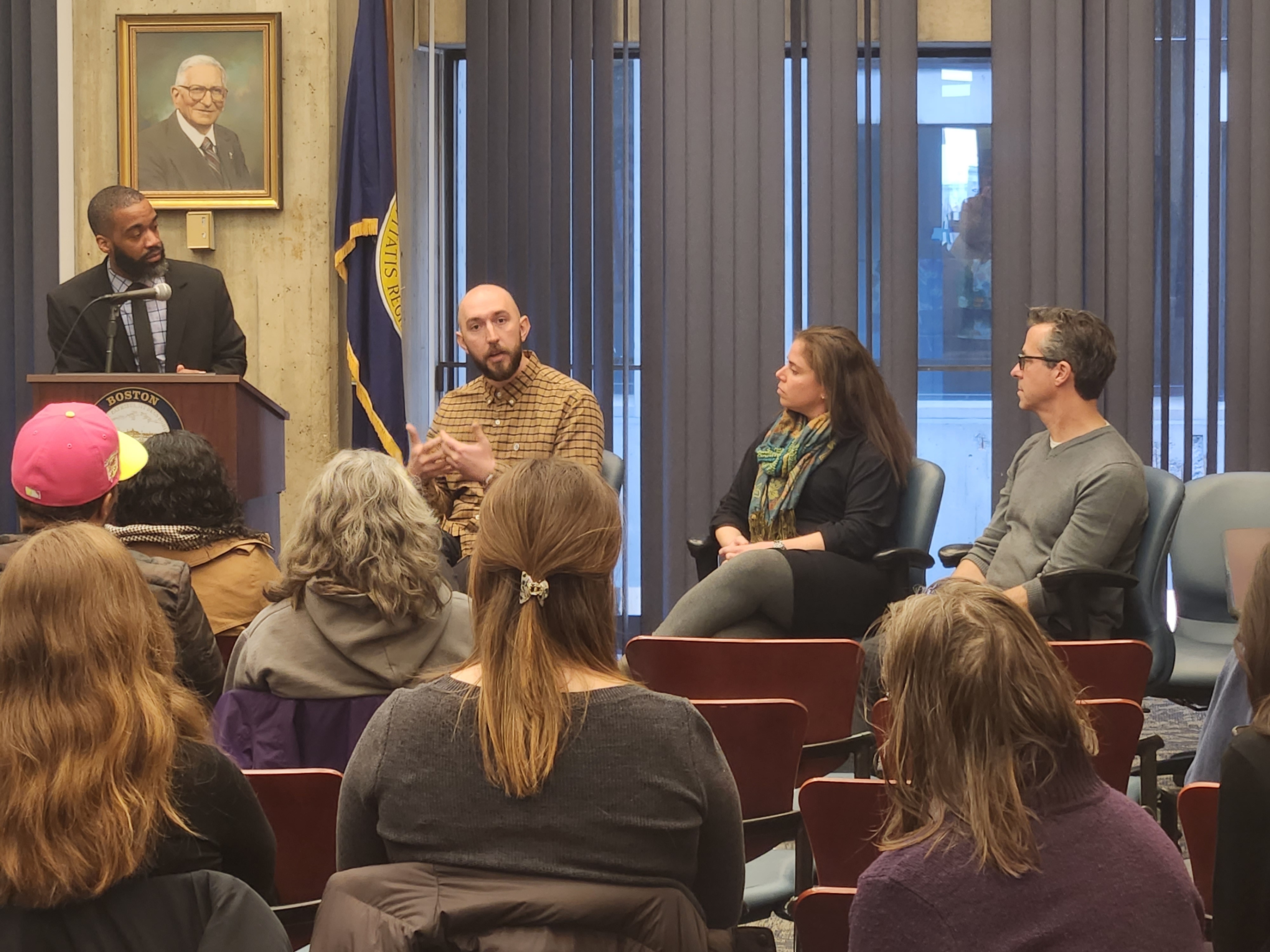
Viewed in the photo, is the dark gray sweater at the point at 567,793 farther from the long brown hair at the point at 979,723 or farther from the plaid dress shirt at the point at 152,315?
the plaid dress shirt at the point at 152,315

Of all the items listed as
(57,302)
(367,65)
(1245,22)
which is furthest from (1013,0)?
(57,302)

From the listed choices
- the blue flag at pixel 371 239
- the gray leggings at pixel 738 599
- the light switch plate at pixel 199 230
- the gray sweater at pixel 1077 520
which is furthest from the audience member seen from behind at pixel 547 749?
the light switch plate at pixel 199 230

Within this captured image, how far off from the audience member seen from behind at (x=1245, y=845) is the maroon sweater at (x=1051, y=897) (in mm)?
218

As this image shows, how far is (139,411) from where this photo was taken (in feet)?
13.0

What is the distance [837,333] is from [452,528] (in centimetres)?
140

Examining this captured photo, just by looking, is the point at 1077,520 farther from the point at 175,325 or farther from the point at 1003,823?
the point at 175,325

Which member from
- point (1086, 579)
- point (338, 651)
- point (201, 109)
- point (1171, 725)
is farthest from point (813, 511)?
point (201, 109)

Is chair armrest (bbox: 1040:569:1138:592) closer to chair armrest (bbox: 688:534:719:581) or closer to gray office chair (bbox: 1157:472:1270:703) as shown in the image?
gray office chair (bbox: 1157:472:1270:703)

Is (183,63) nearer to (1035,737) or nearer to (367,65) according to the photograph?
(367,65)

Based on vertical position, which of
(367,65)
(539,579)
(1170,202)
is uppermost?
(367,65)

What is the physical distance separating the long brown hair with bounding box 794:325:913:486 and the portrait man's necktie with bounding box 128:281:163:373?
7.63 feet

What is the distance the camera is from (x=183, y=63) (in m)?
5.53

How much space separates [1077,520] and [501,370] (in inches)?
77.5

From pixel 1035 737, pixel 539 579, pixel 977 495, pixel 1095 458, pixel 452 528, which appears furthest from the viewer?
pixel 977 495
